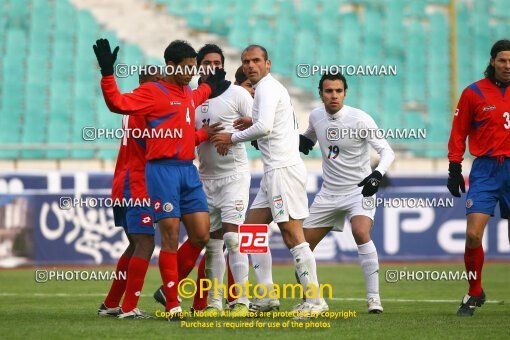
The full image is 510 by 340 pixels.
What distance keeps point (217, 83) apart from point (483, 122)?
2.68 meters

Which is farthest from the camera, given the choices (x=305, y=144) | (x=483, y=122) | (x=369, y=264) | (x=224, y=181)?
(x=305, y=144)

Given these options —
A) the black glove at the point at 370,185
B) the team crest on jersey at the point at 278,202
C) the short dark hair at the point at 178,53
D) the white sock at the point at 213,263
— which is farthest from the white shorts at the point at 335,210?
the short dark hair at the point at 178,53

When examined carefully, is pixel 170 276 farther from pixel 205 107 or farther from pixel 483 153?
pixel 483 153

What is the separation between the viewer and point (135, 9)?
76.7 ft

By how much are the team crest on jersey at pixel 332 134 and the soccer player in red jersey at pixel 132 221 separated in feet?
6.36

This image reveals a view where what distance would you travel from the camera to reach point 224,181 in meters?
9.30

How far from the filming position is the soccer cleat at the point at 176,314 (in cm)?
821

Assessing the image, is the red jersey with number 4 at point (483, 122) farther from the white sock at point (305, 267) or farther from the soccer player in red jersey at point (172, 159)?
the soccer player in red jersey at point (172, 159)

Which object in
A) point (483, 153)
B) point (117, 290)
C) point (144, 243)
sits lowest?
point (117, 290)

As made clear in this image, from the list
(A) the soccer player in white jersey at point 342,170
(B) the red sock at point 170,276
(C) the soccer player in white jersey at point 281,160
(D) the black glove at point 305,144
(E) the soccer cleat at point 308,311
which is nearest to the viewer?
(B) the red sock at point 170,276

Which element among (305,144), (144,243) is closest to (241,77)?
(305,144)

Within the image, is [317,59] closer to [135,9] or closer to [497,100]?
[135,9]

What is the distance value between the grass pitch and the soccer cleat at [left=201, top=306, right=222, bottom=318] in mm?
304

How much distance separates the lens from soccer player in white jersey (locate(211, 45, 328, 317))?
27.9 feet
